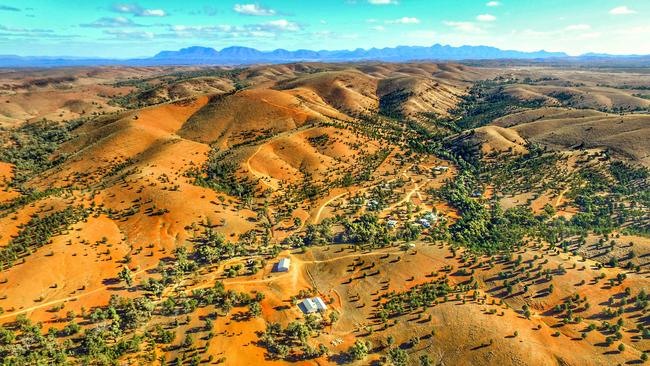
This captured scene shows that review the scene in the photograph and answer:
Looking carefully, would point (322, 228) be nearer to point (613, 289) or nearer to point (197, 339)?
point (197, 339)

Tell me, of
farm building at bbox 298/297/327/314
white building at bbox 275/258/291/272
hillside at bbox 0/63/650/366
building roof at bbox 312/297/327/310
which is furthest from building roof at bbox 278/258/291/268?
building roof at bbox 312/297/327/310

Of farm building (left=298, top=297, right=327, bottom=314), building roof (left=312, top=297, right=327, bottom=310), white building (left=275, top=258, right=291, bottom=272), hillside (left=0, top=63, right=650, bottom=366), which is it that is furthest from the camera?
white building (left=275, top=258, right=291, bottom=272)

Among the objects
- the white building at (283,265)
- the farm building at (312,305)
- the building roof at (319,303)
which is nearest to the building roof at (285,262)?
the white building at (283,265)

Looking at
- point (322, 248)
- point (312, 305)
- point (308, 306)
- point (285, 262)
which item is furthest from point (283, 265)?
point (312, 305)

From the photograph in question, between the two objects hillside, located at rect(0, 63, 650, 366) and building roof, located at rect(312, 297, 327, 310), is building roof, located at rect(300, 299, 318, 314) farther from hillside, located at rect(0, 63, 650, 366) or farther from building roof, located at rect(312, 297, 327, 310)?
building roof, located at rect(312, 297, 327, 310)

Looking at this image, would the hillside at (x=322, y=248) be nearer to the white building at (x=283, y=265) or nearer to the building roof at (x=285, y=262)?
the white building at (x=283, y=265)
